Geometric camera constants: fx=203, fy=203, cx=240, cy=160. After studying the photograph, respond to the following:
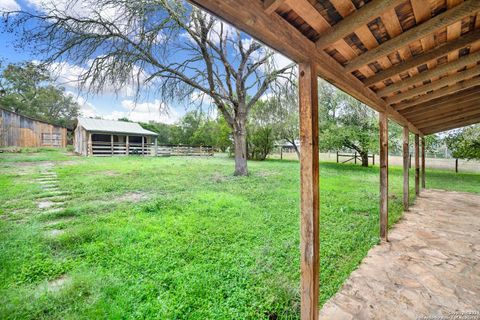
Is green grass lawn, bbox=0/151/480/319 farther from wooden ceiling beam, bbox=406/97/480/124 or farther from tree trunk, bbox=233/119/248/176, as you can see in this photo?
tree trunk, bbox=233/119/248/176

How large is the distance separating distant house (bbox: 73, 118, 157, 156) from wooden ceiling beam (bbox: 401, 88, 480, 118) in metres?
19.5

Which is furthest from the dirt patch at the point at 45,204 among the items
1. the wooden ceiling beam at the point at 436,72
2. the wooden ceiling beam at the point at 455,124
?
the wooden ceiling beam at the point at 455,124

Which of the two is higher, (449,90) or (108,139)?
(108,139)

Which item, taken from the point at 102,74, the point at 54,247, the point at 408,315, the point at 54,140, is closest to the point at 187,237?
the point at 54,247

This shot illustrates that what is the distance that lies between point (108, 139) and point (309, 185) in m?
21.8

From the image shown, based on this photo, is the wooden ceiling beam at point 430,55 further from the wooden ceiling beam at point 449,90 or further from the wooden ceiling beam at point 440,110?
the wooden ceiling beam at point 440,110

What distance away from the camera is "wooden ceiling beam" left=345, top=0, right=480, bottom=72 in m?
1.31

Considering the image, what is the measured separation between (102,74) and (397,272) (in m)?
7.57

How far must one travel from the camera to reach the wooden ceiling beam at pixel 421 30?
51.8 inches

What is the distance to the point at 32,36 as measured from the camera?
4582 millimetres

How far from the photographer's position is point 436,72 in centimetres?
226

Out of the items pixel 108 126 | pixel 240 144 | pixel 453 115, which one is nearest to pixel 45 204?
pixel 240 144

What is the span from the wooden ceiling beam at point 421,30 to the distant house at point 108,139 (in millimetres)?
19395

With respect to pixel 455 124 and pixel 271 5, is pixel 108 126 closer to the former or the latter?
pixel 271 5
